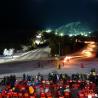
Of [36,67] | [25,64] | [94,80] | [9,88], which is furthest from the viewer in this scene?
[25,64]

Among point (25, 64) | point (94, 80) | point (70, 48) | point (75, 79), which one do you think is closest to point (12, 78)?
point (75, 79)

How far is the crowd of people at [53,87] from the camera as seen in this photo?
2555 centimetres

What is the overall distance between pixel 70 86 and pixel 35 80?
434 centimetres

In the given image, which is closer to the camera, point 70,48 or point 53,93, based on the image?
point 53,93

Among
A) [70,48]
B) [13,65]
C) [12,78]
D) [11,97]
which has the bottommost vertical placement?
[11,97]

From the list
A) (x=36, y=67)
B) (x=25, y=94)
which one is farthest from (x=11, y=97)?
(x=36, y=67)

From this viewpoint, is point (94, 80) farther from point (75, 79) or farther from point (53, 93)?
point (53, 93)

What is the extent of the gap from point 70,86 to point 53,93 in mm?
3259

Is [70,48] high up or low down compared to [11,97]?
up

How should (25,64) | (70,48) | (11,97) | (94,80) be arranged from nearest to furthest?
(11,97), (94,80), (25,64), (70,48)

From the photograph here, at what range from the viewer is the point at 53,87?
27.8m

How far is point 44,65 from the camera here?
45.3 m

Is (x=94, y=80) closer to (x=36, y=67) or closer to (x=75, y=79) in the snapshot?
(x=75, y=79)

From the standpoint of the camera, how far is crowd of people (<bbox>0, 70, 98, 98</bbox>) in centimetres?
2555
